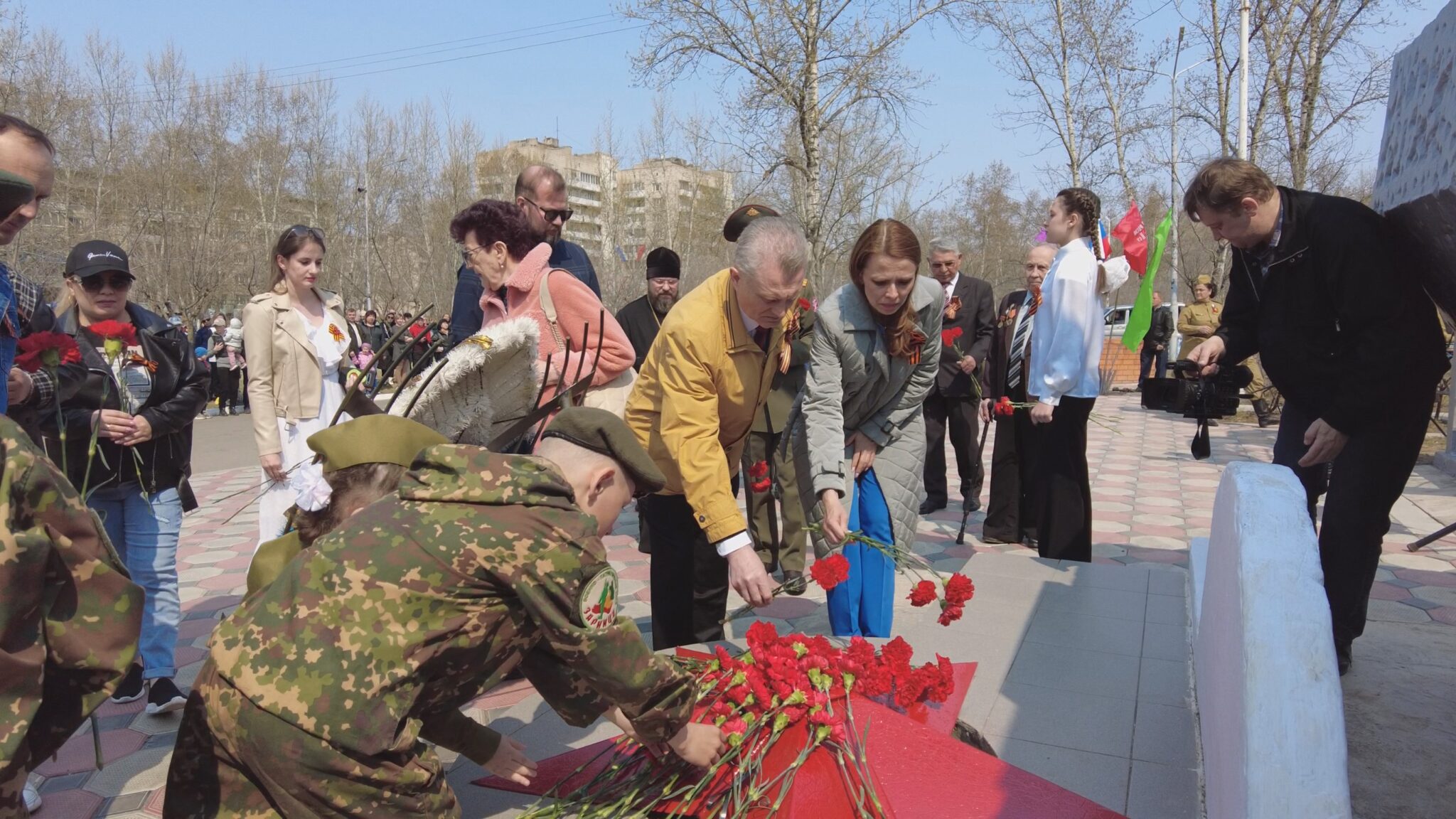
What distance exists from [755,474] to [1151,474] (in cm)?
647

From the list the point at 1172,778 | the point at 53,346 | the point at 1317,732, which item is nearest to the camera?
the point at 1317,732

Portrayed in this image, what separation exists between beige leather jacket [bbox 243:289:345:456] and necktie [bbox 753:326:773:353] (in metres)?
1.97

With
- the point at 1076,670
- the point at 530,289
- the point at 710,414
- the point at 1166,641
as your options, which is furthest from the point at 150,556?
the point at 1166,641

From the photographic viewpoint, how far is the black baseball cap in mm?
3336

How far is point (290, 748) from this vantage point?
165 cm

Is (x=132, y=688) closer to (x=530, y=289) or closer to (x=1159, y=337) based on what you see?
(x=530, y=289)

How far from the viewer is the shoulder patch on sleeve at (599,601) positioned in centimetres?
175

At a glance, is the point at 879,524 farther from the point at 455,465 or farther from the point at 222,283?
the point at 222,283

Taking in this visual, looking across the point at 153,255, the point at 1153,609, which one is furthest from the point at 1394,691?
the point at 153,255

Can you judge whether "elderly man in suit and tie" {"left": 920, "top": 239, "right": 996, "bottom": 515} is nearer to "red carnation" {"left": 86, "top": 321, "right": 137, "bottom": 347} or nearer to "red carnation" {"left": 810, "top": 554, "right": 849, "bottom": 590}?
"red carnation" {"left": 810, "top": 554, "right": 849, "bottom": 590}

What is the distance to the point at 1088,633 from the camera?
3.59m

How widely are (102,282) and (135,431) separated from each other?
21.2 inches

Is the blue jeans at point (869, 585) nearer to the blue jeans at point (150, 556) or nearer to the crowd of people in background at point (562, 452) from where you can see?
the crowd of people in background at point (562, 452)

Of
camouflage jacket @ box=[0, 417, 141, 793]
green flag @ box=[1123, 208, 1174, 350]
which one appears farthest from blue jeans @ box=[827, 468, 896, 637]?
green flag @ box=[1123, 208, 1174, 350]
